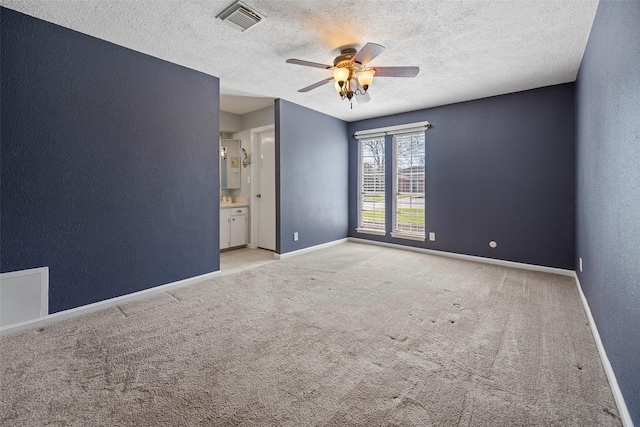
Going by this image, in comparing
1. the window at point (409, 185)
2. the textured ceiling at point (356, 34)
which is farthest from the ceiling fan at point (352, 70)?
the window at point (409, 185)

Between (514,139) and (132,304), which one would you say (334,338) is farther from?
(514,139)

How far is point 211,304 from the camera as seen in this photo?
9.72ft

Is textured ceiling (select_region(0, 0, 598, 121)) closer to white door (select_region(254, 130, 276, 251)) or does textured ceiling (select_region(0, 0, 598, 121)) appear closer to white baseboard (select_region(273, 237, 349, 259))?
white door (select_region(254, 130, 276, 251))

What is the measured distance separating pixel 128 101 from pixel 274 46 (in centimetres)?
160

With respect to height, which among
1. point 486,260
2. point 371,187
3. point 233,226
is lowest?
point 486,260

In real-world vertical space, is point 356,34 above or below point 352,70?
above

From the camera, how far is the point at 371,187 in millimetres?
6039

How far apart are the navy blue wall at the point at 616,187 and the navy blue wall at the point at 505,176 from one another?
4.80 ft

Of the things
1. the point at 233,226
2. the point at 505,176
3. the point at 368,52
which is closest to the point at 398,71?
the point at 368,52

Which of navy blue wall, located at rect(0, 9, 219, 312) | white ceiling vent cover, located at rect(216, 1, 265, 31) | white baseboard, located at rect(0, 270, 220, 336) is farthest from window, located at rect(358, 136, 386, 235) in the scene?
white ceiling vent cover, located at rect(216, 1, 265, 31)

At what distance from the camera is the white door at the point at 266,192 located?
5375 mm

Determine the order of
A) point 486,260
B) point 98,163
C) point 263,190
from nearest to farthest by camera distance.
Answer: point 98,163, point 486,260, point 263,190

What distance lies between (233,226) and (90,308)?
2952mm

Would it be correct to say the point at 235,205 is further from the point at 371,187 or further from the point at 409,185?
the point at 409,185
